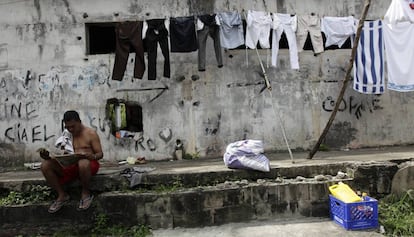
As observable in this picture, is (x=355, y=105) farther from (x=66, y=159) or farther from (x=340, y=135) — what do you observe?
(x=66, y=159)

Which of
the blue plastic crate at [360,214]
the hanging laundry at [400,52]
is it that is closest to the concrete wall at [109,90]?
the hanging laundry at [400,52]

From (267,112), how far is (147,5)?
135 inches

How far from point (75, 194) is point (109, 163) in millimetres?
2115

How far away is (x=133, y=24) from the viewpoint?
24.1 feet

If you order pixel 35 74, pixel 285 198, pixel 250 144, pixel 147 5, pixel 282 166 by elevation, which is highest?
pixel 147 5

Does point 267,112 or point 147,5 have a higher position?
point 147,5

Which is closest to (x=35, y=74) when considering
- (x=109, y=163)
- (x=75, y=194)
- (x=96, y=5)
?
(x=96, y=5)

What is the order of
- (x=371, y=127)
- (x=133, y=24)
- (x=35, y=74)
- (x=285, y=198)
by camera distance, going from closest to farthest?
1. (x=285, y=198)
2. (x=133, y=24)
3. (x=35, y=74)
4. (x=371, y=127)

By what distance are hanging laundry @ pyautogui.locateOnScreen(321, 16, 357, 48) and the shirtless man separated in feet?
16.5

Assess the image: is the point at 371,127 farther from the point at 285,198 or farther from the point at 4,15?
the point at 4,15

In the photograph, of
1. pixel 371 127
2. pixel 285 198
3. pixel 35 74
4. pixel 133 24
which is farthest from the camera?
pixel 371 127

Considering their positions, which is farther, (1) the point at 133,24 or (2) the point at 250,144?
(1) the point at 133,24

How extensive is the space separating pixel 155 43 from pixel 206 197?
3.51 m

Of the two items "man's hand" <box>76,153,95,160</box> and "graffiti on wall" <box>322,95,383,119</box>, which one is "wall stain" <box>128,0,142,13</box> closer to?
"man's hand" <box>76,153,95,160</box>
